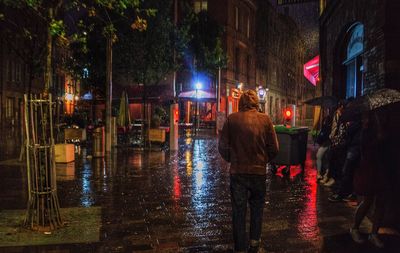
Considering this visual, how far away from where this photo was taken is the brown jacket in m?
5.07

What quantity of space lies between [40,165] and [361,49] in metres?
7.93

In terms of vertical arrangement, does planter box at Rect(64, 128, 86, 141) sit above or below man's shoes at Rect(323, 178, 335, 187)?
above

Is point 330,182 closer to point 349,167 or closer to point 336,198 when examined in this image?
point 336,198

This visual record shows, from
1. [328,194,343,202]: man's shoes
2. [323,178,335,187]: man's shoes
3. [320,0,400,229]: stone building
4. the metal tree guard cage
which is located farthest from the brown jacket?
[323,178,335,187]: man's shoes

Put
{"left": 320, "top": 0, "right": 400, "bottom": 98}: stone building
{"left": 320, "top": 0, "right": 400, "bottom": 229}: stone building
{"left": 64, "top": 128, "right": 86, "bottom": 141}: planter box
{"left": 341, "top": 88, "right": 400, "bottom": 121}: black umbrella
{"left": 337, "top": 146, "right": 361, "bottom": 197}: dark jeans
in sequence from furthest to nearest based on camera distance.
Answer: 1. {"left": 64, "top": 128, "right": 86, "bottom": 141}: planter box
2. {"left": 337, "top": 146, "right": 361, "bottom": 197}: dark jeans
3. {"left": 320, "top": 0, "right": 400, "bottom": 98}: stone building
4. {"left": 320, "top": 0, "right": 400, "bottom": 229}: stone building
5. {"left": 341, "top": 88, "right": 400, "bottom": 121}: black umbrella

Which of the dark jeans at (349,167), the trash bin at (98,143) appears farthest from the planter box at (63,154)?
the dark jeans at (349,167)

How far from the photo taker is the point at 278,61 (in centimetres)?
6450

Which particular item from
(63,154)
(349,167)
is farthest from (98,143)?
(349,167)

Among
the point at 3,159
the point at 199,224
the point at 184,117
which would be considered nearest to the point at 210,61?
the point at 184,117

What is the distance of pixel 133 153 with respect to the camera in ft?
56.1

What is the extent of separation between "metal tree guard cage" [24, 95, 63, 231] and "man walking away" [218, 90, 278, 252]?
2.63m

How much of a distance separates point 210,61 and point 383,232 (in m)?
30.6

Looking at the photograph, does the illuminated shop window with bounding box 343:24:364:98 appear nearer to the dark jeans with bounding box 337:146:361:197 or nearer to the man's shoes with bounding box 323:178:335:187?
the man's shoes with bounding box 323:178:335:187

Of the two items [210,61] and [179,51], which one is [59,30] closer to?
[179,51]
